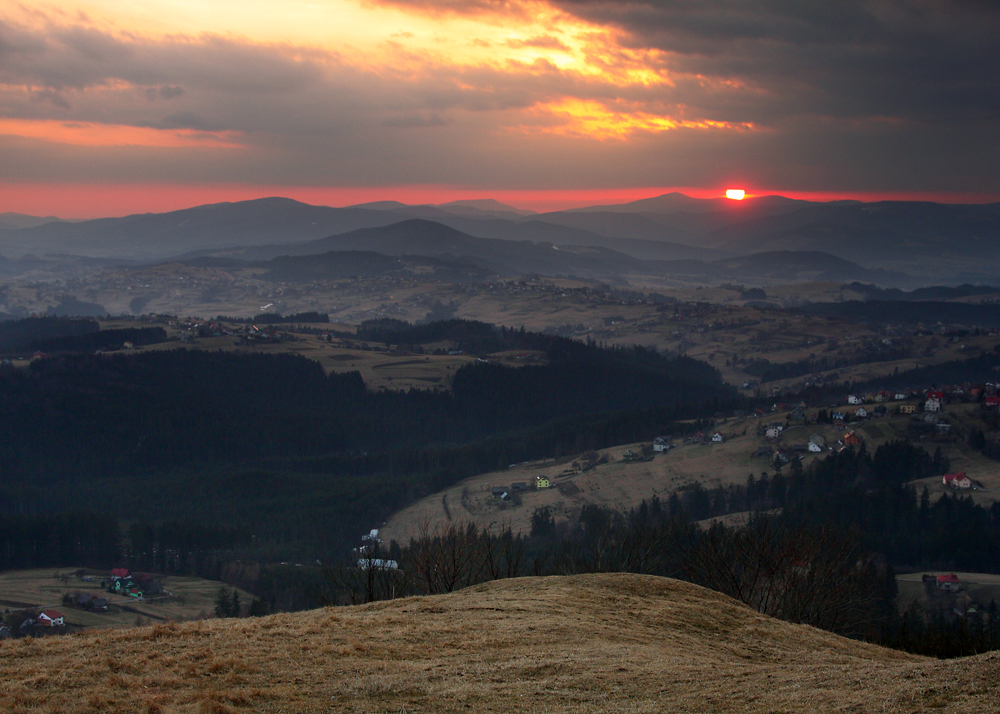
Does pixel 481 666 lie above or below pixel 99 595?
above

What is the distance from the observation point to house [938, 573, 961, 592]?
77875 millimetres

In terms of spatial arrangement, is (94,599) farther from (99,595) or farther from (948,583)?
(948,583)

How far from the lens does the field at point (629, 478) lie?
117481 mm

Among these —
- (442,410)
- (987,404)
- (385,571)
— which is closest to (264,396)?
(442,410)

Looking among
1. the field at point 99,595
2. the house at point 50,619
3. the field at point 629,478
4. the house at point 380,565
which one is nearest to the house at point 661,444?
the field at point 629,478

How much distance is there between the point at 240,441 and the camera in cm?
17325

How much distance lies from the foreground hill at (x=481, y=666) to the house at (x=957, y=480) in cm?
9905

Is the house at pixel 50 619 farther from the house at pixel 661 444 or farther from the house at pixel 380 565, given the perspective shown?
the house at pixel 661 444

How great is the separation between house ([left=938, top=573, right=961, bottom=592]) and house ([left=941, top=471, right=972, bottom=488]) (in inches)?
1565

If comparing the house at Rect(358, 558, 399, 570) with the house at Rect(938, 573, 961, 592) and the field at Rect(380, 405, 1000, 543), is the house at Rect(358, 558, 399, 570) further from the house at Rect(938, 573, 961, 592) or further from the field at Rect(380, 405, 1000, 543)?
the house at Rect(938, 573, 961, 592)

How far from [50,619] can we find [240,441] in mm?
102380

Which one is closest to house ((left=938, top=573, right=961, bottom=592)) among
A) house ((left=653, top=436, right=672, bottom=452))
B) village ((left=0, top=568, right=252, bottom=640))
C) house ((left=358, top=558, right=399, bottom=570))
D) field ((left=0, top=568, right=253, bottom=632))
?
house ((left=358, top=558, right=399, bottom=570))

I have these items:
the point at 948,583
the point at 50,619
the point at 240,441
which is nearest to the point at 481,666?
the point at 50,619

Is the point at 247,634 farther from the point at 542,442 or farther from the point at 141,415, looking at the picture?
the point at 141,415
